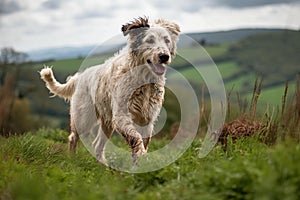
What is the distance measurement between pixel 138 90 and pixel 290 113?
2.77m

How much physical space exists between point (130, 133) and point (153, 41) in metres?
1.57

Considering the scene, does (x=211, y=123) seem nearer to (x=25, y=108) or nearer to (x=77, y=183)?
(x=77, y=183)

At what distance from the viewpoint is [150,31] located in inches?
361

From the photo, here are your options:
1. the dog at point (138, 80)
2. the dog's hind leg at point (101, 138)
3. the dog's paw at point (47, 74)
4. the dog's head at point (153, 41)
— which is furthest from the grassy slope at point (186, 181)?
the dog's paw at point (47, 74)

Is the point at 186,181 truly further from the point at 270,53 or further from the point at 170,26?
the point at 270,53

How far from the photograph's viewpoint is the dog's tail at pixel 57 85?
11906 millimetres

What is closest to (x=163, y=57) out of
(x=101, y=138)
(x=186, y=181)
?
(x=101, y=138)

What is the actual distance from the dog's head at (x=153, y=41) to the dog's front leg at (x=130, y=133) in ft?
3.18

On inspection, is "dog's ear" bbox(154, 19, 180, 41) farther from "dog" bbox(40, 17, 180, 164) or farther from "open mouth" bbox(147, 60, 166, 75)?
"open mouth" bbox(147, 60, 166, 75)

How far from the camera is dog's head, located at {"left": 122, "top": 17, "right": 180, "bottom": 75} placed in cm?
897

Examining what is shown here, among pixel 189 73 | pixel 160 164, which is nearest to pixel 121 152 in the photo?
pixel 160 164

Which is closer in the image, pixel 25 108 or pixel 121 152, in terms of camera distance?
pixel 121 152

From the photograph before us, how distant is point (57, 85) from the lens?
12078 mm

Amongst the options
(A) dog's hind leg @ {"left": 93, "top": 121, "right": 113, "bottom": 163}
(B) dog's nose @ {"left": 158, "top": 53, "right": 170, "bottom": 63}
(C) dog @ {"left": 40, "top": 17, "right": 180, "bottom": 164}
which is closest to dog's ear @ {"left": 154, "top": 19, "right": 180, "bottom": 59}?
(C) dog @ {"left": 40, "top": 17, "right": 180, "bottom": 164}
